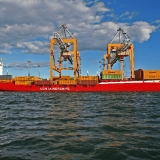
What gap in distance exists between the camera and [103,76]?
199ft

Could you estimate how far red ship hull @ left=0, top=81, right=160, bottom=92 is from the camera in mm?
58531

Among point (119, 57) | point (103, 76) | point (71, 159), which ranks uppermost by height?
point (119, 57)

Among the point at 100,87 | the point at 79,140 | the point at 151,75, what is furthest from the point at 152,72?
the point at 79,140

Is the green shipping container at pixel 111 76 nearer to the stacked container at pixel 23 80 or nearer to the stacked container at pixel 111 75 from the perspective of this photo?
the stacked container at pixel 111 75

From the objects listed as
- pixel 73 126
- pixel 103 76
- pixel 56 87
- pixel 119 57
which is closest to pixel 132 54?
pixel 119 57

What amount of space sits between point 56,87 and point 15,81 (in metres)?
12.2

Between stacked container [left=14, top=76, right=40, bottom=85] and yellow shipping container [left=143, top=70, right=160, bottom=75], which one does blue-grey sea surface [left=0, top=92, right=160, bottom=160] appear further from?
stacked container [left=14, top=76, right=40, bottom=85]

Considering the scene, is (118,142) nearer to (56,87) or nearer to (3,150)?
(3,150)

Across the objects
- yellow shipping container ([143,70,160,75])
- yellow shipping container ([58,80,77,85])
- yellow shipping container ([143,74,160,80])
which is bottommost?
yellow shipping container ([58,80,77,85])

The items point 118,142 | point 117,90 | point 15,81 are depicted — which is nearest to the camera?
point 118,142

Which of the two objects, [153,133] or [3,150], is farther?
[153,133]

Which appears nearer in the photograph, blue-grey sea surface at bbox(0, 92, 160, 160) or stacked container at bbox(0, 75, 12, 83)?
blue-grey sea surface at bbox(0, 92, 160, 160)

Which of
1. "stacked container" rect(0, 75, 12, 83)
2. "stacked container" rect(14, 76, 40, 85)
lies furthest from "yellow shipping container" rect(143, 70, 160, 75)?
"stacked container" rect(0, 75, 12, 83)

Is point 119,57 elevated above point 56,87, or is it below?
above
